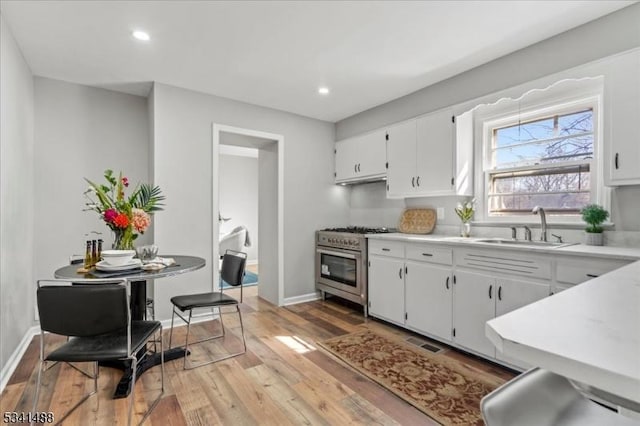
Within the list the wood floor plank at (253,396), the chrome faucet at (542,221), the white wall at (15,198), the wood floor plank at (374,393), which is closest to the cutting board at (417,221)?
the chrome faucet at (542,221)

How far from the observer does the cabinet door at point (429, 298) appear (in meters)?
2.73

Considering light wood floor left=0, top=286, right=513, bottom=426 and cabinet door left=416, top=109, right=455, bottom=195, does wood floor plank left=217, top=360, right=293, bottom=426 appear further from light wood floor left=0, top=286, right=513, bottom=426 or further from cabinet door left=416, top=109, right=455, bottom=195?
cabinet door left=416, top=109, right=455, bottom=195

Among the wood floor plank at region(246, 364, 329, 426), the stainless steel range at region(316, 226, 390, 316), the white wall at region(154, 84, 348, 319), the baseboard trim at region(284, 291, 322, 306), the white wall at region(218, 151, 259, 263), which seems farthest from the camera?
the white wall at region(218, 151, 259, 263)

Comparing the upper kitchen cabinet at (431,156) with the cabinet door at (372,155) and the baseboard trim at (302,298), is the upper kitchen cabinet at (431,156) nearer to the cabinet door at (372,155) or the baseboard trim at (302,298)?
the cabinet door at (372,155)

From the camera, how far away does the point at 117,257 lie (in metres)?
2.11

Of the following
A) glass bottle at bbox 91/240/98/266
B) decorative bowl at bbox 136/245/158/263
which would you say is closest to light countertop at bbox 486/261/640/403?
decorative bowl at bbox 136/245/158/263

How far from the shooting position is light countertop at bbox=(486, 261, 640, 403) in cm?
49

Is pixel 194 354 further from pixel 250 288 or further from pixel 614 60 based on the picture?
pixel 614 60

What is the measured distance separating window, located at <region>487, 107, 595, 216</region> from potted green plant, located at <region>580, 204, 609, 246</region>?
0.86ft

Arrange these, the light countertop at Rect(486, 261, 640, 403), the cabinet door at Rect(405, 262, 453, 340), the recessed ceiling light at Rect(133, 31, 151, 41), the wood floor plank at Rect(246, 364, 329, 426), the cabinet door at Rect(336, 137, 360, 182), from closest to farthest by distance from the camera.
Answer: the light countertop at Rect(486, 261, 640, 403)
the wood floor plank at Rect(246, 364, 329, 426)
the recessed ceiling light at Rect(133, 31, 151, 41)
the cabinet door at Rect(405, 262, 453, 340)
the cabinet door at Rect(336, 137, 360, 182)

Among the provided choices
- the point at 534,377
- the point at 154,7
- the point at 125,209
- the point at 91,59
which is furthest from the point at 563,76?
the point at 91,59

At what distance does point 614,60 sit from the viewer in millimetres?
2074

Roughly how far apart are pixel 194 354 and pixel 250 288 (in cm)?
230

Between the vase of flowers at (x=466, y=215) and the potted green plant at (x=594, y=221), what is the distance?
91cm
